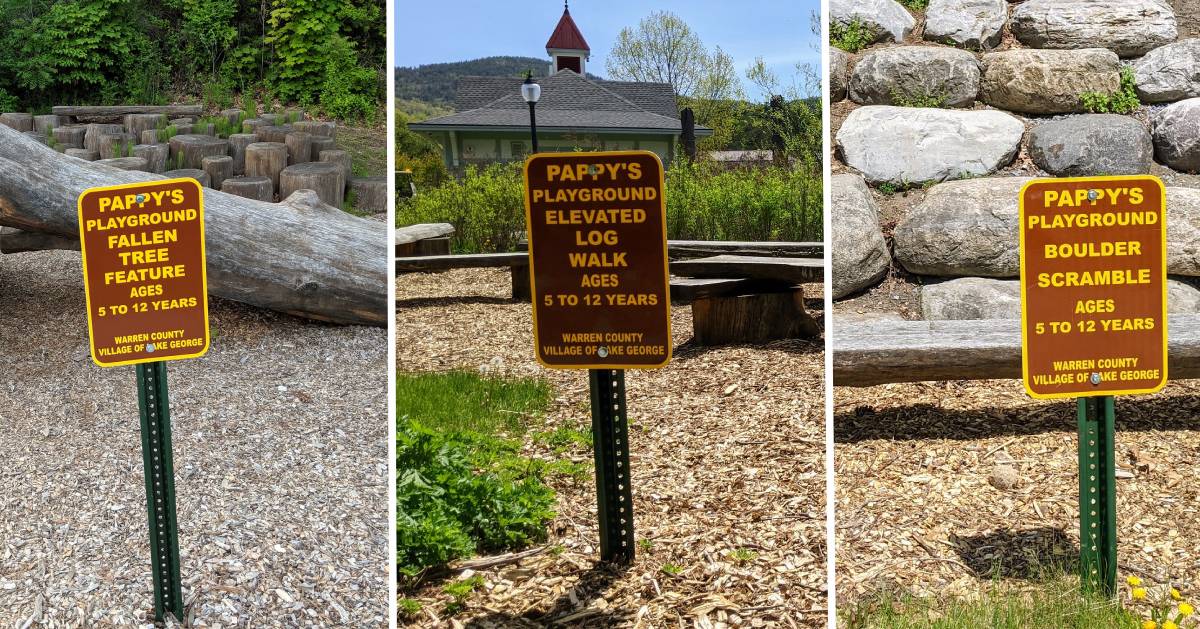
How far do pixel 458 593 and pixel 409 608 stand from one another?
121 mm

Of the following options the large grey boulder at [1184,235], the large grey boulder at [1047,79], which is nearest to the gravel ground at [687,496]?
the large grey boulder at [1184,235]

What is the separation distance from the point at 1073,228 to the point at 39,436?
13.5 ft

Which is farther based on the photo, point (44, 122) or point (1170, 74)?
point (44, 122)

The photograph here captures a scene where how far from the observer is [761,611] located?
2.06 meters

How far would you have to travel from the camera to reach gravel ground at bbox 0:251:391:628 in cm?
301

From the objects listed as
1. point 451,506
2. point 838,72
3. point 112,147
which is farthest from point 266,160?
point 451,506

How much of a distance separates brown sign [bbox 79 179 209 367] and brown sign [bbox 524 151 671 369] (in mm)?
1031

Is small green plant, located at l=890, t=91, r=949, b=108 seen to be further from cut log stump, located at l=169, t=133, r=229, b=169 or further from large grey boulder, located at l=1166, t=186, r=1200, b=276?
cut log stump, located at l=169, t=133, r=229, b=169

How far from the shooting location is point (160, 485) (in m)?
2.60

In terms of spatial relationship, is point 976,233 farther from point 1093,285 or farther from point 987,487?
point 1093,285

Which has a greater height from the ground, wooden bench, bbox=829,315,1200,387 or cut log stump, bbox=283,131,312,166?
cut log stump, bbox=283,131,312,166

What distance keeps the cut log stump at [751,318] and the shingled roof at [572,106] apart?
116 cm

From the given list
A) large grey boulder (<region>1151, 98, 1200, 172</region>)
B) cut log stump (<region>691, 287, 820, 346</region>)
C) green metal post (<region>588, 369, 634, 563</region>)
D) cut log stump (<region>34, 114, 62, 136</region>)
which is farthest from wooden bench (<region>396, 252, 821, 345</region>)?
cut log stump (<region>34, 114, 62, 136</region>)

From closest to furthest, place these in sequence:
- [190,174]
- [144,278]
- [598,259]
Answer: [598,259] → [144,278] → [190,174]
